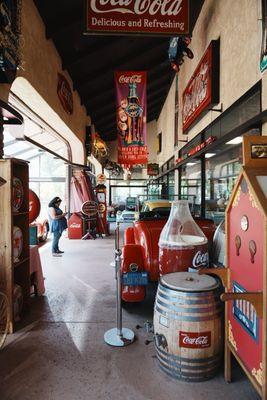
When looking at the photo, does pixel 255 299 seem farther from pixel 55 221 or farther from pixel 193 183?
pixel 193 183

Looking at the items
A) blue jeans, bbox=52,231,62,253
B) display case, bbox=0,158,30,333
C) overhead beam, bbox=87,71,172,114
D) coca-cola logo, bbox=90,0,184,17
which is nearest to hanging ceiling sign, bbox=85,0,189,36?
coca-cola logo, bbox=90,0,184,17

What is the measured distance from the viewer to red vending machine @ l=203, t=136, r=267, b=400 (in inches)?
60.0

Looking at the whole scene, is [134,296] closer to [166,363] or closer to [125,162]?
[166,363]

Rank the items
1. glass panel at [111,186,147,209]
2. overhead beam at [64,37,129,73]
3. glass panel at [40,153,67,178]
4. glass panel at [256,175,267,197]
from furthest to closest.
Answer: glass panel at [111,186,147,209], glass panel at [40,153,67,178], overhead beam at [64,37,129,73], glass panel at [256,175,267,197]

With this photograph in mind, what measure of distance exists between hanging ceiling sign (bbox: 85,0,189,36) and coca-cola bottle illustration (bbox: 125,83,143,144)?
3.75 metres

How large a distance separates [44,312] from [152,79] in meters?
9.53

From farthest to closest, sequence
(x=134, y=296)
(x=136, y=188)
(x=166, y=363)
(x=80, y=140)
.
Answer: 1. (x=136, y=188)
2. (x=80, y=140)
3. (x=134, y=296)
4. (x=166, y=363)

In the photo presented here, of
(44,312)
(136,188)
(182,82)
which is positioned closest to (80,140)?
(182,82)

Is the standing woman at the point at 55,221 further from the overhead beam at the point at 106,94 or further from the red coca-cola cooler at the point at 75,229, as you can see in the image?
the overhead beam at the point at 106,94

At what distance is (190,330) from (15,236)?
2.16 metres

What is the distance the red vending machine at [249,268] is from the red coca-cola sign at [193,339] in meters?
0.17

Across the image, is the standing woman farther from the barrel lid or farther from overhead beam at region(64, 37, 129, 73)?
the barrel lid

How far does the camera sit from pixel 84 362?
2336mm

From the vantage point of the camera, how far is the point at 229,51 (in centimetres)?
443
